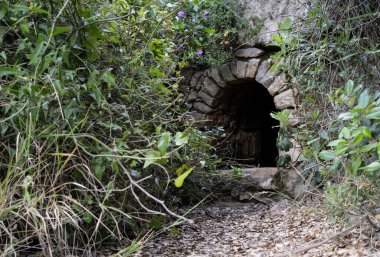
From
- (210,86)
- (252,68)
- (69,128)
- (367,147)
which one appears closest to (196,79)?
(210,86)

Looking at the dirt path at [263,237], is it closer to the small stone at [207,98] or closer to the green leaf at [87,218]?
the green leaf at [87,218]

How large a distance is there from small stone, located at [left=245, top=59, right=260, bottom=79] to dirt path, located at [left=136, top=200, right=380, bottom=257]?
5.64 ft

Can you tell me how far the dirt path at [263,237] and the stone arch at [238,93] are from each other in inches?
43.8

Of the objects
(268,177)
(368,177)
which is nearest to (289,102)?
(268,177)

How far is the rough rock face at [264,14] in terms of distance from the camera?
466 centimetres

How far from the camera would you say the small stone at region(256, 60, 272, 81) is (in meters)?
4.90

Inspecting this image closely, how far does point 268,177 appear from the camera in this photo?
14.8ft

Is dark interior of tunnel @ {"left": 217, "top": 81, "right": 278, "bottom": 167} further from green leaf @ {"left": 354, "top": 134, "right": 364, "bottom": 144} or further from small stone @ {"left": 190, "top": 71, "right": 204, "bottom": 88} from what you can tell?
green leaf @ {"left": 354, "top": 134, "right": 364, "bottom": 144}

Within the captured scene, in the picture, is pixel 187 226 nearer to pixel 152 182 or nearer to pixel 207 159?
pixel 152 182

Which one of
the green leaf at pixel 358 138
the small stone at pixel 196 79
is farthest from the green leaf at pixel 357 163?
the small stone at pixel 196 79

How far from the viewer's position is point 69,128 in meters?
2.00

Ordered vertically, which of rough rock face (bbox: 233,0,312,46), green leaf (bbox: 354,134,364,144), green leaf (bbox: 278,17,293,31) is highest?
rough rock face (bbox: 233,0,312,46)

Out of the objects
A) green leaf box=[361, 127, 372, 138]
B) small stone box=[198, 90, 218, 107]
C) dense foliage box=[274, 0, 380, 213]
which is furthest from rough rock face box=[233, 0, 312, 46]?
green leaf box=[361, 127, 372, 138]

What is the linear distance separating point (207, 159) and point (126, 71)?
1592mm
